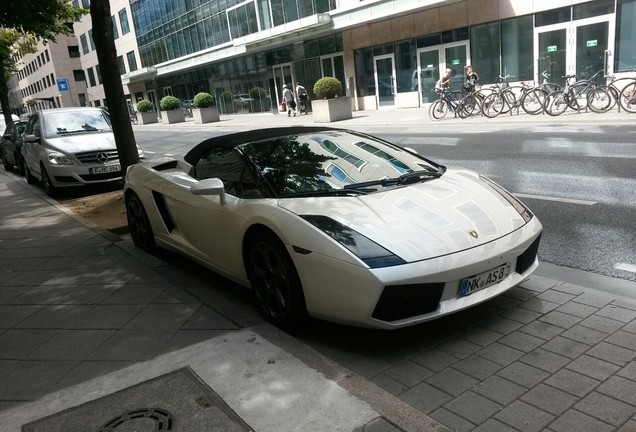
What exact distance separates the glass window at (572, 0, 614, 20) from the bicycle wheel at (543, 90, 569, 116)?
13.1 ft

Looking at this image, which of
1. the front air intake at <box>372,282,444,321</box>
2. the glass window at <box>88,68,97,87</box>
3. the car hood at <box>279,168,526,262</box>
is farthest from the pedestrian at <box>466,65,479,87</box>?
the glass window at <box>88,68,97,87</box>

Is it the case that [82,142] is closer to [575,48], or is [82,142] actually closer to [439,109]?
[439,109]

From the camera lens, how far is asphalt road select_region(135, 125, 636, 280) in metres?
4.89

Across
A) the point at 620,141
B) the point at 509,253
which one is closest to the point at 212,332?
the point at 509,253

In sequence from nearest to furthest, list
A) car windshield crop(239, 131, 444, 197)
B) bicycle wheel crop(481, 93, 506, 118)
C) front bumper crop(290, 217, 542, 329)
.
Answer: front bumper crop(290, 217, 542, 329) < car windshield crop(239, 131, 444, 197) < bicycle wheel crop(481, 93, 506, 118)

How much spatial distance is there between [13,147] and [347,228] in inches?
578

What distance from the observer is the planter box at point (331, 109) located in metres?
21.8

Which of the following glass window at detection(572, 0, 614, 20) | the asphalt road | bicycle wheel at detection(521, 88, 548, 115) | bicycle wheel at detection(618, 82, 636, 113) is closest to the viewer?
the asphalt road

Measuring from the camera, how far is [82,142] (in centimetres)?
1036

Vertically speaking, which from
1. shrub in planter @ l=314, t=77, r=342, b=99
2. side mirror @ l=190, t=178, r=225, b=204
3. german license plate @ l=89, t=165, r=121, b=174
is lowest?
A: german license plate @ l=89, t=165, r=121, b=174

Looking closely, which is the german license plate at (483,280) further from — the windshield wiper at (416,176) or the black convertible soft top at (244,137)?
the black convertible soft top at (244,137)

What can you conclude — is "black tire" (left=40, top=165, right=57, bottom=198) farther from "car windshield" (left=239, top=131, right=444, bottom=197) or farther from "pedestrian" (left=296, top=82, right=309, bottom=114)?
"pedestrian" (left=296, top=82, right=309, bottom=114)

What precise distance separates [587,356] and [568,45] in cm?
1816

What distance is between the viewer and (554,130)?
13.0 m
